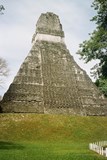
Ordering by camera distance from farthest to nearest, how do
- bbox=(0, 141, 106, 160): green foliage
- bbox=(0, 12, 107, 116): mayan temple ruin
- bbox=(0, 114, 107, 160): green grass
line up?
bbox=(0, 12, 107, 116): mayan temple ruin < bbox=(0, 114, 107, 160): green grass < bbox=(0, 141, 106, 160): green foliage

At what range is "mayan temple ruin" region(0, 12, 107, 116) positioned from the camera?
4900cm

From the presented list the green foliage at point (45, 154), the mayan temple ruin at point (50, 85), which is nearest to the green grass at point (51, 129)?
the mayan temple ruin at point (50, 85)

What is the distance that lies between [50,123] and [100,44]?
57.6ft

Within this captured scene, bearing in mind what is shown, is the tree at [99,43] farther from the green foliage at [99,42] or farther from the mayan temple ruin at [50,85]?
the mayan temple ruin at [50,85]

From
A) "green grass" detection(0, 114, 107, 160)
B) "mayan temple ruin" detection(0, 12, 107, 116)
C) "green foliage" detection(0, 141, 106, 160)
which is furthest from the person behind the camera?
"mayan temple ruin" detection(0, 12, 107, 116)

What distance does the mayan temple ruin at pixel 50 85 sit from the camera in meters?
49.0

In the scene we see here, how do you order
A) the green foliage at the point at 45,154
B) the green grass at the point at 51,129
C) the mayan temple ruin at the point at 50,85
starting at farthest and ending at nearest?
the mayan temple ruin at the point at 50,85 → the green grass at the point at 51,129 → the green foliage at the point at 45,154

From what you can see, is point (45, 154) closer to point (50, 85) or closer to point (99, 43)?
point (99, 43)

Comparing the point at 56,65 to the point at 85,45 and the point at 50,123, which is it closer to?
the point at 50,123

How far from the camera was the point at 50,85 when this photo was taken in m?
52.3

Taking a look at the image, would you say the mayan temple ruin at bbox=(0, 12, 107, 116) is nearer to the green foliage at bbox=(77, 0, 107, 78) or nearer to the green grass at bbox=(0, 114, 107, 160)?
the green grass at bbox=(0, 114, 107, 160)

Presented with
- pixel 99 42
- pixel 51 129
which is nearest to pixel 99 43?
pixel 99 42

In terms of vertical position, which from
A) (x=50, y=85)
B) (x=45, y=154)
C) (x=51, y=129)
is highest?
(x=45, y=154)

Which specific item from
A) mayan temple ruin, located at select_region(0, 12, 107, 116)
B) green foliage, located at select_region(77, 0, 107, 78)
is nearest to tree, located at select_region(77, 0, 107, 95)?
green foliage, located at select_region(77, 0, 107, 78)
